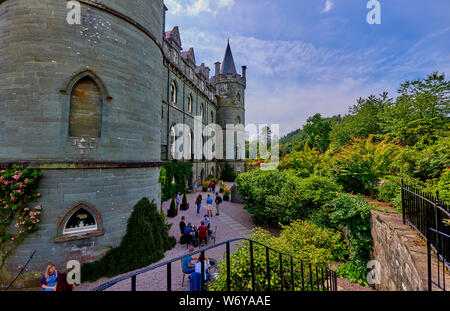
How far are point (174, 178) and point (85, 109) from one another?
42.7 ft

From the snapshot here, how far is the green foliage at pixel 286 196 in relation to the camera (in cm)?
1031

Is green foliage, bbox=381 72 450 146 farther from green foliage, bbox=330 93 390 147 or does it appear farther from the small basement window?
the small basement window

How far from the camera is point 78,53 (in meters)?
7.12

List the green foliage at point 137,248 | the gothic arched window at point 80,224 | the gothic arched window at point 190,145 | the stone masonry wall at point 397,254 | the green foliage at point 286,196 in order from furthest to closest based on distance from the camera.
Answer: the gothic arched window at point 190,145
the green foliage at point 286,196
the green foliage at point 137,248
the gothic arched window at point 80,224
the stone masonry wall at point 397,254

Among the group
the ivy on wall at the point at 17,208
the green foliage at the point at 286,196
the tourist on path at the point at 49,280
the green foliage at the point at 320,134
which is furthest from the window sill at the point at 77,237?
the green foliage at the point at 320,134

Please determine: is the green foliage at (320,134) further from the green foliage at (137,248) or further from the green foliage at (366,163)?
the green foliage at (137,248)

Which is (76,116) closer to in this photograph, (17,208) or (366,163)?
(17,208)

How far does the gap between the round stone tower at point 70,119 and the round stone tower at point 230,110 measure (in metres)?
26.4

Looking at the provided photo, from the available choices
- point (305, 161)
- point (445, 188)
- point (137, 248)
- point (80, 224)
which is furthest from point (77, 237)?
point (305, 161)

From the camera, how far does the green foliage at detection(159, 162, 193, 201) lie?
17.5 metres

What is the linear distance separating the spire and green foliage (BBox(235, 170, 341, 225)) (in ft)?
91.9

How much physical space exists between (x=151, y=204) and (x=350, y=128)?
106 ft

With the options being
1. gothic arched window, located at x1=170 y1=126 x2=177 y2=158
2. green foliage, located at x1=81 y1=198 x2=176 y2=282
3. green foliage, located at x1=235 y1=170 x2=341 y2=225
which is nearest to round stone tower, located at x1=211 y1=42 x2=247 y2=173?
gothic arched window, located at x1=170 y1=126 x2=177 y2=158
